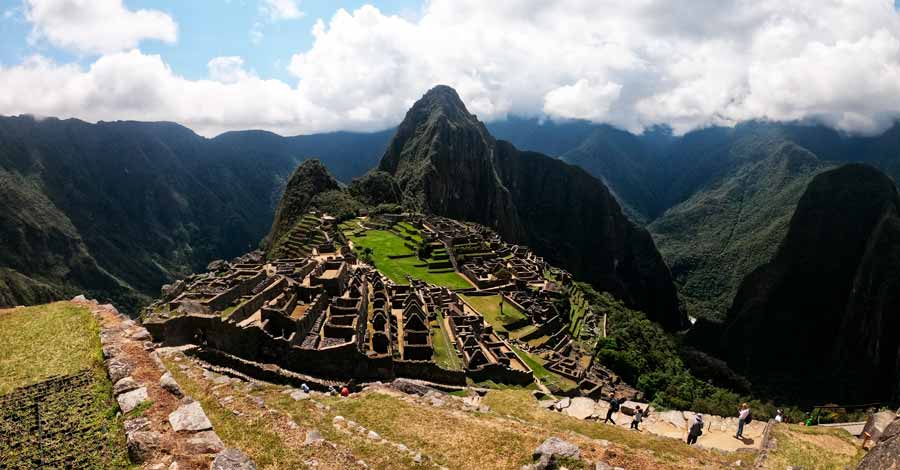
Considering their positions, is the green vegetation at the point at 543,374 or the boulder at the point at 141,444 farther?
the green vegetation at the point at 543,374

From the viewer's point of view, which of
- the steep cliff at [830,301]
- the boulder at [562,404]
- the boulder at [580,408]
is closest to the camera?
the boulder at [580,408]

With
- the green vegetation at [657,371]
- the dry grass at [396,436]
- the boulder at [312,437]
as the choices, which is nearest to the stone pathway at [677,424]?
the dry grass at [396,436]

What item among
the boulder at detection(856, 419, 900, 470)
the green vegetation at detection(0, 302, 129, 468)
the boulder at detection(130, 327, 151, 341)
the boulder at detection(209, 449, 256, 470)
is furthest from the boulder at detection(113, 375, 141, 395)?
the boulder at detection(856, 419, 900, 470)

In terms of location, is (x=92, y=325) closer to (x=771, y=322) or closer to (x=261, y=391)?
(x=261, y=391)

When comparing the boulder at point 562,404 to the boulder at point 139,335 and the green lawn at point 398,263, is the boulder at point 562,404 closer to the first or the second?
the boulder at point 139,335

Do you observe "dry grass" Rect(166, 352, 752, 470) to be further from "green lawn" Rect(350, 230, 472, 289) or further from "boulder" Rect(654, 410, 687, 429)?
"green lawn" Rect(350, 230, 472, 289)

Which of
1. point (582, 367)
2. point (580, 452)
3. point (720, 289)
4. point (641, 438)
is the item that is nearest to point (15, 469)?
point (580, 452)
